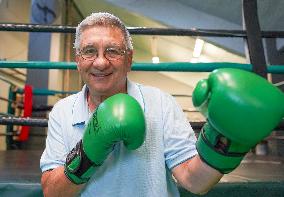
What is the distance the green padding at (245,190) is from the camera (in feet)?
3.70

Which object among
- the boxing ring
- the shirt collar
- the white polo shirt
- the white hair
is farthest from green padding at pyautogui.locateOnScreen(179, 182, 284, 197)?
the white hair

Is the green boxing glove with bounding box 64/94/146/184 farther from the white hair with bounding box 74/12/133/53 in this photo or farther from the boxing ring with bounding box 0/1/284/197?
the boxing ring with bounding box 0/1/284/197

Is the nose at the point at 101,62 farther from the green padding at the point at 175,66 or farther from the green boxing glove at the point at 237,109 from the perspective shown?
the green padding at the point at 175,66

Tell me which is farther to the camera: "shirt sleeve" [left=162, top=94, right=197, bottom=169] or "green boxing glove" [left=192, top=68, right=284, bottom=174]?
"shirt sleeve" [left=162, top=94, right=197, bottom=169]

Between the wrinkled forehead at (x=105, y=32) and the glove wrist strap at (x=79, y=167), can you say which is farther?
the wrinkled forehead at (x=105, y=32)

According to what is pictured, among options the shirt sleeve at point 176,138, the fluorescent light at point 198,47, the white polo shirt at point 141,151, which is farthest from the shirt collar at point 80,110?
the fluorescent light at point 198,47

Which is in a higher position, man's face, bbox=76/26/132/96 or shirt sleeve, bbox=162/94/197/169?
man's face, bbox=76/26/132/96

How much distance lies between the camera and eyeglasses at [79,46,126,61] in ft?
2.97

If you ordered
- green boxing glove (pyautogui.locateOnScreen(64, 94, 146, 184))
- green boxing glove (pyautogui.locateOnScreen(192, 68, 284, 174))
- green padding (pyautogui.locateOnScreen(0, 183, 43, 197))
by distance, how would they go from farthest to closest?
1. green padding (pyautogui.locateOnScreen(0, 183, 43, 197))
2. green boxing glove (pyautogui.locateOnScreen(64, 94, 146, 184))
3. green boxing glove (pyautogui.locateOnScreen(192, 68, 284, 174))

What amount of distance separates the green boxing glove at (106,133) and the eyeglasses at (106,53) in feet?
0.57

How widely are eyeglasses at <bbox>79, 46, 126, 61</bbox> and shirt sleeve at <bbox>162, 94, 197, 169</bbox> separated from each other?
8.4 inches

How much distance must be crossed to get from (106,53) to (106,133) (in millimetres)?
278

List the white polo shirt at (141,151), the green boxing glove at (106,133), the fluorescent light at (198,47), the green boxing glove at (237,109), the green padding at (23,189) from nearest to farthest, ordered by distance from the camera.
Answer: the green boxing glove at (237,109), the green boxing glove at (106,133), the white polo shirt at (141,151), the green padding at (23,189), the fluorescent light at (198,47)

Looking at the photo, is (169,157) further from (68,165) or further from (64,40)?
(64,40)
